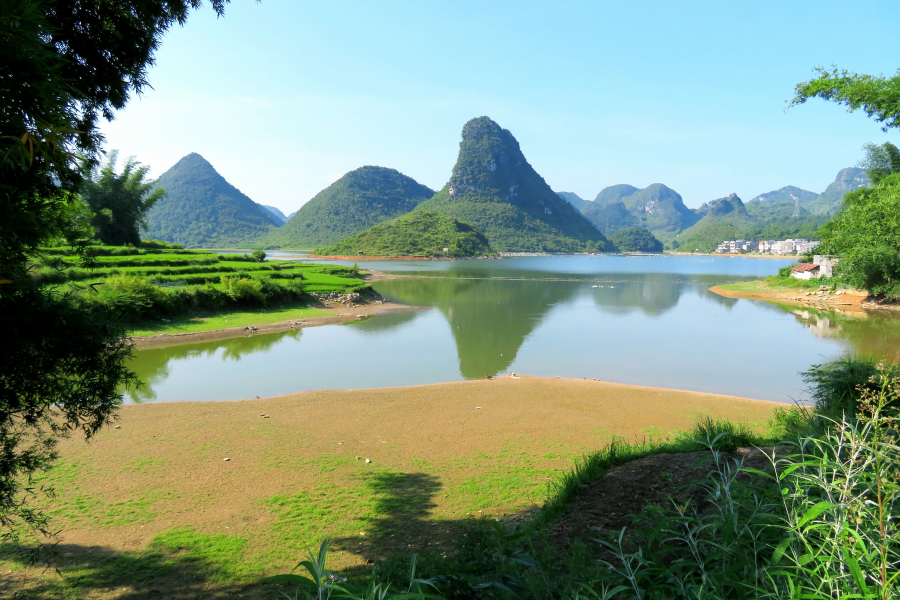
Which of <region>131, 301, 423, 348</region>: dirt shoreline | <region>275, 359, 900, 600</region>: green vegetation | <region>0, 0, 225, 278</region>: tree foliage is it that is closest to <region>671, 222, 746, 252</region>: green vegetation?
<region>131, 301, 423, 348</region>: dirt shoreline

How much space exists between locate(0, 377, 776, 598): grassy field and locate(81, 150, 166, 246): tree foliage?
32.3 m

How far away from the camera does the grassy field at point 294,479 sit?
4.14 meters

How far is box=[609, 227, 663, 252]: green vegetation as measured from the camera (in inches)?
6663

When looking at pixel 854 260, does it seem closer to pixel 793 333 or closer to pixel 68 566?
pixel 793 333

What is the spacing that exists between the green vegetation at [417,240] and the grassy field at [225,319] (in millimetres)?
65592

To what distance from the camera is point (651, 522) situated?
336 cm

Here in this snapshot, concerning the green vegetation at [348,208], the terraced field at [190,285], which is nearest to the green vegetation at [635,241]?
the green vegetation at [348,208]

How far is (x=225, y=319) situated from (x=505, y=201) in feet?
463

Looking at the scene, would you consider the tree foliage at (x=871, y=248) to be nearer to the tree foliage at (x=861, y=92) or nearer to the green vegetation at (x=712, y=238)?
the tree foliage at (x=861, y=92)

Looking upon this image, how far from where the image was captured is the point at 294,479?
616cm

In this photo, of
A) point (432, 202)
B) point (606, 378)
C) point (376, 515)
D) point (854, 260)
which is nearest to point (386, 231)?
point (432, 202)

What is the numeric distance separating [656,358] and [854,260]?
22365 millimetres

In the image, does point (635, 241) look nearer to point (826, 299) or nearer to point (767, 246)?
point (767, 246)

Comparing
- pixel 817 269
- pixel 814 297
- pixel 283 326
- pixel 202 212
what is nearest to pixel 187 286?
pixel 283 326
